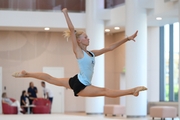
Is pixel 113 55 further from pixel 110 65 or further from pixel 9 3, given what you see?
pixel 9 3

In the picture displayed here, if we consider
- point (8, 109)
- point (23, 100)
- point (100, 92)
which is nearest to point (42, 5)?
point (23, 100)

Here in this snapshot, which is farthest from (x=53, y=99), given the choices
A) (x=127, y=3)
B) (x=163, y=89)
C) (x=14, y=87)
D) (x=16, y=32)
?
(x=127, y=3)

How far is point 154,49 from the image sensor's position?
24.6 metres

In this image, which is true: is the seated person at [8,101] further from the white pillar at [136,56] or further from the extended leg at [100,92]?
the extended leg at [100,92]

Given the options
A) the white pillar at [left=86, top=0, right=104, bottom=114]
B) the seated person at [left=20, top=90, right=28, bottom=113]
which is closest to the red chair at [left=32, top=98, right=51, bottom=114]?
the seated person at [left=20, top=90, right=28, bottom=113]

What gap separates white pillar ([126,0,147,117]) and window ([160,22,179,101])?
495 cm

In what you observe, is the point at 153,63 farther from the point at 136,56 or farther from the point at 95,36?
the point at 136,56

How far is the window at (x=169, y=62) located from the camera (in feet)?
78.6

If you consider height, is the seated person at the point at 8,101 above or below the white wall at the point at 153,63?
below

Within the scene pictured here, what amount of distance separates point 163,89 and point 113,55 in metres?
3.74

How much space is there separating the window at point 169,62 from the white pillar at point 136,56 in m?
4.95

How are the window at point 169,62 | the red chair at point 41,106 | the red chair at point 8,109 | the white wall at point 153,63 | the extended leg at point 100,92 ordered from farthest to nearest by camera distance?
the white wall at point 153,63
the window at point 169,62
the red chair at point 41,106
the red chair at point 8,109
the extended leg at point 100,92

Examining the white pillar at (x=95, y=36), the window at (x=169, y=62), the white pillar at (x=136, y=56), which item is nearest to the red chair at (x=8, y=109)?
the white pillar at (x=95, y=36)

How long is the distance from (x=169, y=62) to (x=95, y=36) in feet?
15.5
